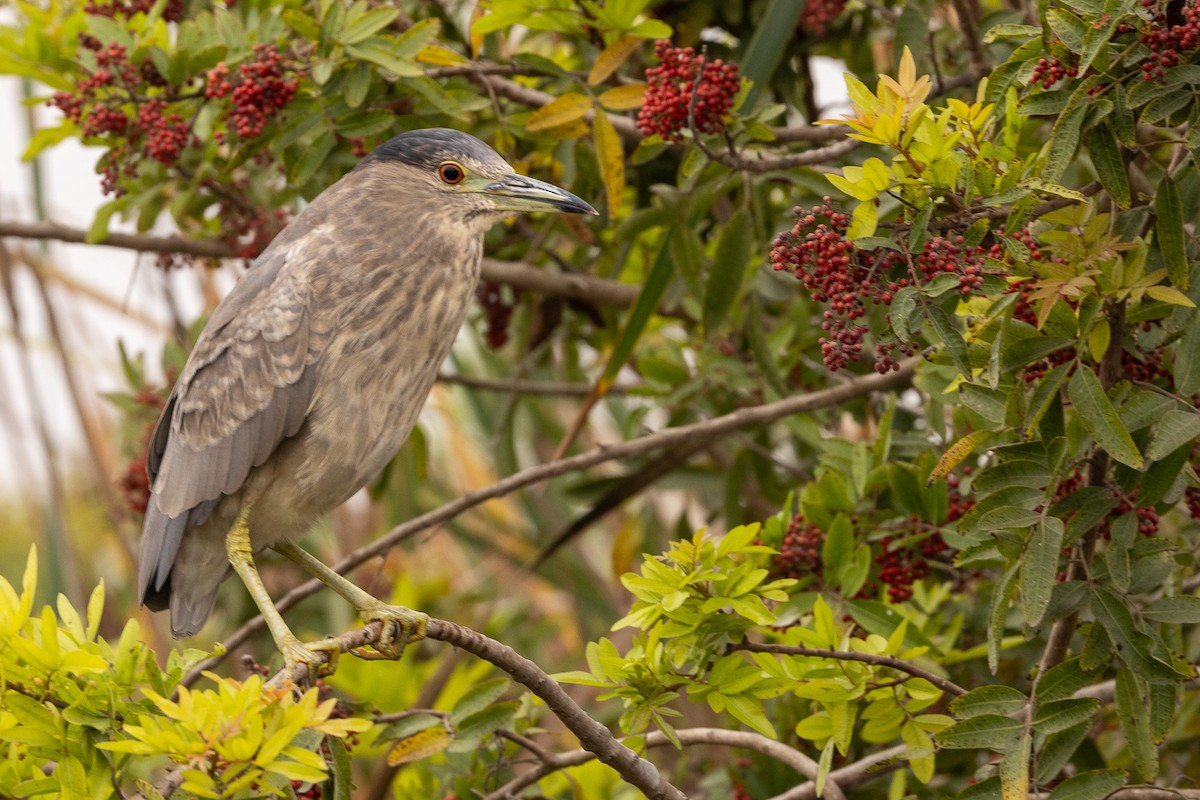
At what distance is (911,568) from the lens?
9.00 ft

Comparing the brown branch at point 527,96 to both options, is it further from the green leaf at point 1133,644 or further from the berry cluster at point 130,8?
the green leaf at point 1133,644

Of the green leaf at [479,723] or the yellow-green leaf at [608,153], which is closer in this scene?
the green leaf at [479,723]

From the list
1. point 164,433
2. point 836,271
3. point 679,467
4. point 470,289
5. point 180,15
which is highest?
point 180,15

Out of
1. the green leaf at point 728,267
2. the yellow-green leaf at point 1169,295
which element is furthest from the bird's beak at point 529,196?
the yellow-green leaf at point 1169,295

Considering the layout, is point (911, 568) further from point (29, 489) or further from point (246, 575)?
point (29, 489)

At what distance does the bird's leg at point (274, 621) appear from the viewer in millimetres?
2430

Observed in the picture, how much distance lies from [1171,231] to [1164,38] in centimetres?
28

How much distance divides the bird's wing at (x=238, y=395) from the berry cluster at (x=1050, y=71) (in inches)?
57.7

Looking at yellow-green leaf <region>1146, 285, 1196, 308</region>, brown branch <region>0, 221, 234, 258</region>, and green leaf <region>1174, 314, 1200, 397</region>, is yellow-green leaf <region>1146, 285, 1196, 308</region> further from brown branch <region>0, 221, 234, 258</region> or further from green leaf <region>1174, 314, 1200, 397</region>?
brown branch <region>0, 221, 234, 258</region>

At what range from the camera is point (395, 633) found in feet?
8.70

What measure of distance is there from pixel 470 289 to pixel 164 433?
770 millimetres

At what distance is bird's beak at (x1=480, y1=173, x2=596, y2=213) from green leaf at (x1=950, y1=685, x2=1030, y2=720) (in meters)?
1.22

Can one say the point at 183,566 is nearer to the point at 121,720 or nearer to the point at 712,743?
the point at 121,720

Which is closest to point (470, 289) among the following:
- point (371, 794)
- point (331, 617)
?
point (371, 794)
